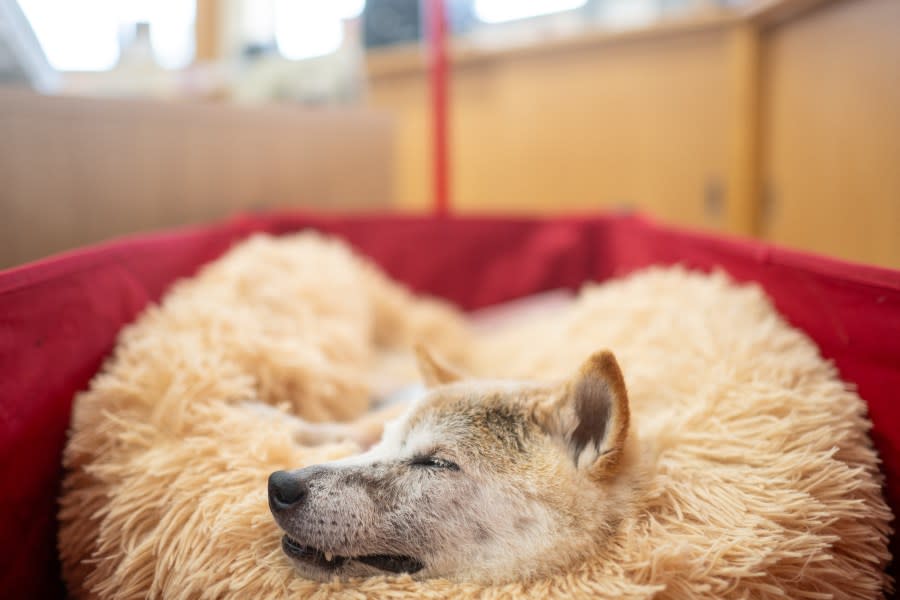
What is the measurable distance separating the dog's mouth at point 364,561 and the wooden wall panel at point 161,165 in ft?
3.41

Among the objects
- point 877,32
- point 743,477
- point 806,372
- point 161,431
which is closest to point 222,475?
point 161,431

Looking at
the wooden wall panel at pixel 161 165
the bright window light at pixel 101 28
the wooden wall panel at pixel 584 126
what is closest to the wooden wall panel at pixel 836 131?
the wooden wall panel at pixel 584 126

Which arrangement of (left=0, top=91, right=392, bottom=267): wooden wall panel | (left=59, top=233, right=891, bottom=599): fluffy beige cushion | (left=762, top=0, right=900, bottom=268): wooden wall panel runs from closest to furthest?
1. (left=59, top=233, right=891, bottom=599): fluffy beige cushion
2. (left=762, top=0, right=900, bottom=268): wooden wall panel
3. (left=0, top=91, right=392, bottom=267): wooden wall panel

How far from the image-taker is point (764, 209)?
2.56m

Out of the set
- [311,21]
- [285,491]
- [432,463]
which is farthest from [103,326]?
[311,21]

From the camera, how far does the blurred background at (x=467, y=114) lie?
1637 millimetres

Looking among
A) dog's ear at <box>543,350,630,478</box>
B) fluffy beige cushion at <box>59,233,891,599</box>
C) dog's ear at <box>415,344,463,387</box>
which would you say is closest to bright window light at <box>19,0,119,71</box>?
fluffy beige cushion at <box>59,233,891,599</box>

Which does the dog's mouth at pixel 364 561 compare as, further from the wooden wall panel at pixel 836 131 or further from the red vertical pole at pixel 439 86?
the red vertical pole at pixel 439 86

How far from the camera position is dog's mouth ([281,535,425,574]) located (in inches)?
31.7

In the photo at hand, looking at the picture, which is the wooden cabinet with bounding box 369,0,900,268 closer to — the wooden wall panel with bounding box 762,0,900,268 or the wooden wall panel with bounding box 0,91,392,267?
the wooden wall panel with bounding box 762,0,900,268

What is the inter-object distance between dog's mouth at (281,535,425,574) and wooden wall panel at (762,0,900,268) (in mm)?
1139

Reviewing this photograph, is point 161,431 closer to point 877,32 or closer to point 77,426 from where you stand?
point 77,426

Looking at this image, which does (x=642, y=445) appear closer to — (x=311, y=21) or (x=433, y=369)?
(x=433, y=369)

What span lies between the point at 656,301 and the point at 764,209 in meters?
1.45
